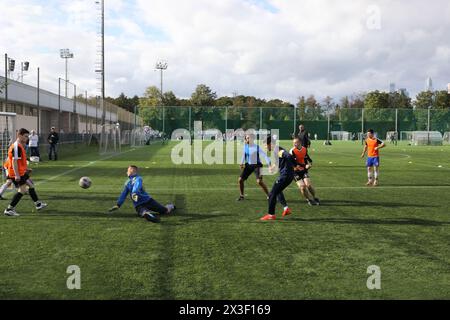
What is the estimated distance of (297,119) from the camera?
74.8m

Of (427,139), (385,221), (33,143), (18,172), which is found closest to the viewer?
(385,221)

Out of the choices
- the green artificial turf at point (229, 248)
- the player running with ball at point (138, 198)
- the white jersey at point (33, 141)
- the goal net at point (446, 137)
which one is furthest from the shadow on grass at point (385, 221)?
the goal net at point (446, 137)

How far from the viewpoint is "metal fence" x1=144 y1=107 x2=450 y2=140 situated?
68812 mm

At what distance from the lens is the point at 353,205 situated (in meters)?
12.3

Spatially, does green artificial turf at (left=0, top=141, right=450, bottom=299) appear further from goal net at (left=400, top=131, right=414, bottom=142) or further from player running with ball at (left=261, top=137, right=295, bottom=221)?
goal net at (left=400, top=131, right=414, bottom=142)

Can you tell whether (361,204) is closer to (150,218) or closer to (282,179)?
(282,179)

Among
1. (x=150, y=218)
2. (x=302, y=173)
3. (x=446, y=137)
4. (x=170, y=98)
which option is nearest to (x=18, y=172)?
(x=150, y=218)

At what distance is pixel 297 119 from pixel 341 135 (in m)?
8.47

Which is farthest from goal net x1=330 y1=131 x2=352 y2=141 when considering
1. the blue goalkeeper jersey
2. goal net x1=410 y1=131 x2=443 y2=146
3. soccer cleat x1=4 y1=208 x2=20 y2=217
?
soccer cleat x1=4 y1=208 x2=20 y2=217

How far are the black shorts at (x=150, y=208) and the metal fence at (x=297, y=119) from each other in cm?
5674

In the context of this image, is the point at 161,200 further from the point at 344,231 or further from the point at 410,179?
the point at 410,179

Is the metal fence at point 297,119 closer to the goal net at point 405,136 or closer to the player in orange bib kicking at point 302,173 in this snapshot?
the goal net at point 405,136

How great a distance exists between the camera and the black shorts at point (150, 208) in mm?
10385

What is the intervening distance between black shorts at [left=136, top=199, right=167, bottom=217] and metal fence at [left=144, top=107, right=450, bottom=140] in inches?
2234
